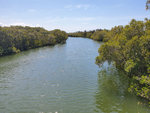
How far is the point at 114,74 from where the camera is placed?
1183 inches

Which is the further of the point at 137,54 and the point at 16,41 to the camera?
the point at 16,41

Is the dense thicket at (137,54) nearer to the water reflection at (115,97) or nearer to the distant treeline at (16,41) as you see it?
the water reflection at (115,97)

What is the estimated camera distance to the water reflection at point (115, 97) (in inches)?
667

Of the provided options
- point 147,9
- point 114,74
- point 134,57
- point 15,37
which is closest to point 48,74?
point 114,74

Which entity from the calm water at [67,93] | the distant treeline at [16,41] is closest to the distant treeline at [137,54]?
the calm water at [67,93]

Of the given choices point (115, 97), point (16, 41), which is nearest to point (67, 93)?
point (115, 97)

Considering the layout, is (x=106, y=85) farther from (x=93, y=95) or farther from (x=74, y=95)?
(x=74, y=95)

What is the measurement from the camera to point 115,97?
784 inches

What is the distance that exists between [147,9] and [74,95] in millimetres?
14451

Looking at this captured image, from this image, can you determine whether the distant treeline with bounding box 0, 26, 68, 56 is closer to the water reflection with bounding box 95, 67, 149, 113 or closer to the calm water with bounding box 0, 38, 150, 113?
the calm water with bounding box 0, 38, 150, 113

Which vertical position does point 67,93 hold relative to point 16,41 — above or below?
below

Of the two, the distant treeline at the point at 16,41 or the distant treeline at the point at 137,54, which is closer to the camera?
the distant treeline at the point at 137,54

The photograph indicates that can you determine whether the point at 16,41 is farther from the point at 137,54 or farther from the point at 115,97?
the point at 137,54

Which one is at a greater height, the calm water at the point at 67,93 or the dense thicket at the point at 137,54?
the dense thicket at the point at 137,54
